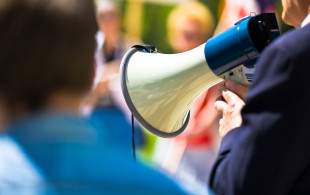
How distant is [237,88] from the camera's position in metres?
1.89

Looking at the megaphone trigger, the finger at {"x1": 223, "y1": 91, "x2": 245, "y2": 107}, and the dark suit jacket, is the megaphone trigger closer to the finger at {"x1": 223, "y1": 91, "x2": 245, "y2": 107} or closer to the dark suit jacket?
the finger at {"x1": 223, "y1": 91, "x2": 245, "y2": 107}

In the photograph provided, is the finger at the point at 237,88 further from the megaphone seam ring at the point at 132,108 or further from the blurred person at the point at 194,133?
the blurred person at the point at 194,133

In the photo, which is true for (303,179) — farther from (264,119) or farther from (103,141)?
(103,141)

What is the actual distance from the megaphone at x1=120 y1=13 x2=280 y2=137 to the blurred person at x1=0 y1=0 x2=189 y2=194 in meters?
0.78

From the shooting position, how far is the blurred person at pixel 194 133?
4.36 meters

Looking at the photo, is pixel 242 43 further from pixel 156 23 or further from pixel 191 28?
pixel 156 23

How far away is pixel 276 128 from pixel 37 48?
2.53 ft

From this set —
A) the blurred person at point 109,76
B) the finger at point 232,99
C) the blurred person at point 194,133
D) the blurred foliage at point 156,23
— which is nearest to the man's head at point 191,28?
the blurred person at point 194,133

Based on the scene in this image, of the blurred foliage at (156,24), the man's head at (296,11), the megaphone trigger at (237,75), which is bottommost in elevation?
the blurred foliage at (156,24)

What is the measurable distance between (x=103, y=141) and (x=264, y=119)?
67cm

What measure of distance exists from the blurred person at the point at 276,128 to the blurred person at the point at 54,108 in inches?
23.6

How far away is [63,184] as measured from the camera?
1005 mm

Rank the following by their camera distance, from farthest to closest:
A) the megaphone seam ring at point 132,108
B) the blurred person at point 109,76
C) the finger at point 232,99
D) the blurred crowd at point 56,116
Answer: the blurred person at point 109,76 < the megaphone seam ring at point 132,108 < the finger at point 232,99 < the blurred crowd at point 56,116

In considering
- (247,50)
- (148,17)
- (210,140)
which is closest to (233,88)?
(247,50)
